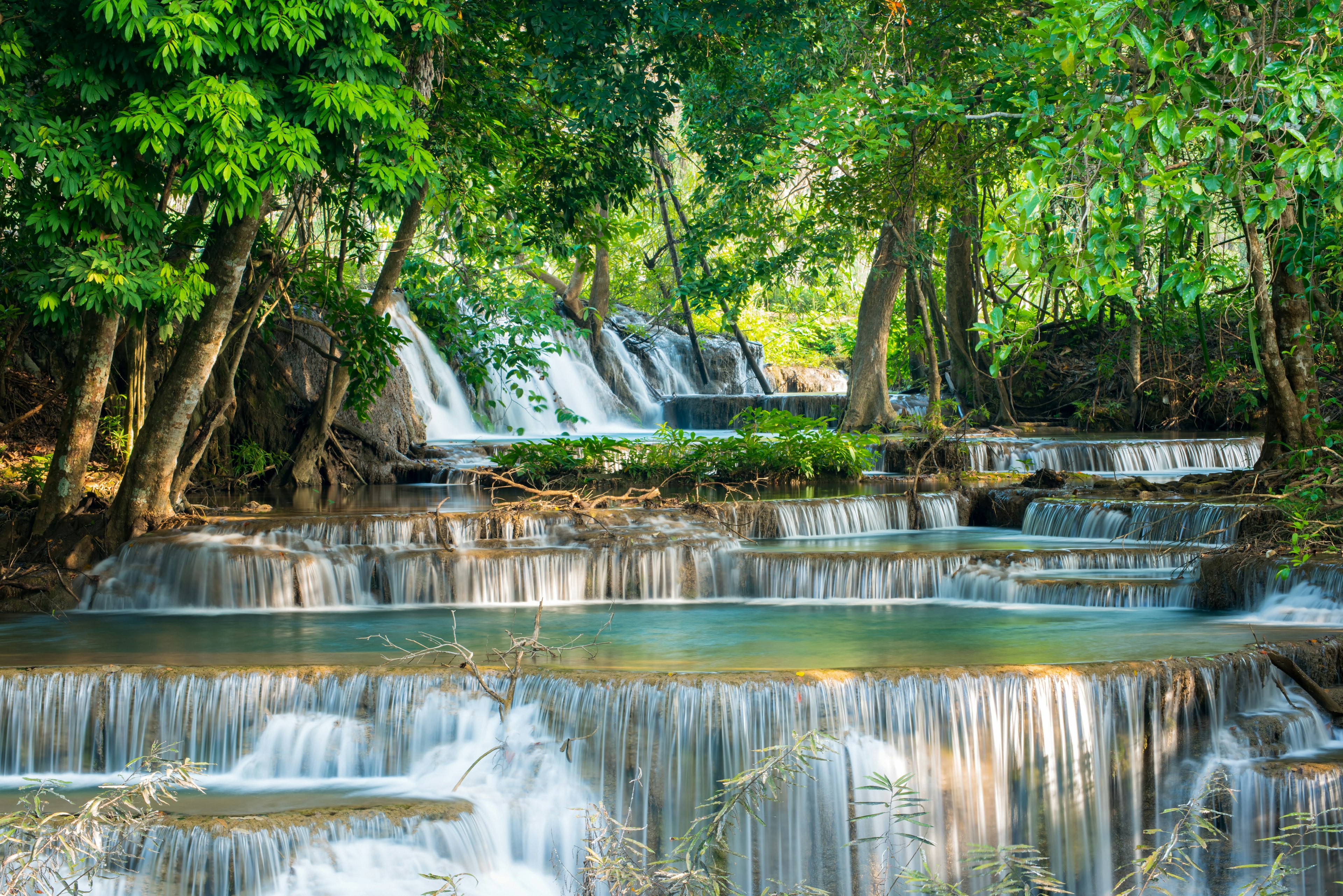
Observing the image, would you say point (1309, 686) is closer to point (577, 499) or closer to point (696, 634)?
point (696, 634)

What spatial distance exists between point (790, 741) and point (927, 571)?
3901 mm

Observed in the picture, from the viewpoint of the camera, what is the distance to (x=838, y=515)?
39.6 feet

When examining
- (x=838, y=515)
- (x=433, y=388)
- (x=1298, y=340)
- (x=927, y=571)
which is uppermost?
(x=433, y=388)

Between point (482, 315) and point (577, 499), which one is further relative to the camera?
point (482, 315)

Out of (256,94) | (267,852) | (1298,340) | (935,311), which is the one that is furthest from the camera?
(935,311)

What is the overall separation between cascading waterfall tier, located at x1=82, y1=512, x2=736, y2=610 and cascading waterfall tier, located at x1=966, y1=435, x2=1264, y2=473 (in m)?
6.97

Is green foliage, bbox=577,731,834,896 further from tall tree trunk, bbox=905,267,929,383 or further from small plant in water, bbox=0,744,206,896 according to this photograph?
tall tree trunk, bbox=905,267,929,383

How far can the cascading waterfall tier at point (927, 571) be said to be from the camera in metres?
9.34

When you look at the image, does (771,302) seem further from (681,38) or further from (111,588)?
(111,588)

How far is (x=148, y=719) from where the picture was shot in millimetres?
6461

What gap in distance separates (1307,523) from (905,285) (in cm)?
1623

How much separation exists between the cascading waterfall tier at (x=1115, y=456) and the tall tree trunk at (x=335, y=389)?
315 inches

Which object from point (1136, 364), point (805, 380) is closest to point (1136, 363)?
point (1136, 364)

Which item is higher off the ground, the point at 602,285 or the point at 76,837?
the point at 602,285
